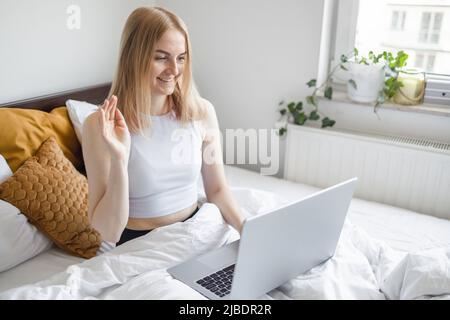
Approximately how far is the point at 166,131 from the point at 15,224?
53 centimetres

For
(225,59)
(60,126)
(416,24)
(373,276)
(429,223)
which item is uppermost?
(416,24)

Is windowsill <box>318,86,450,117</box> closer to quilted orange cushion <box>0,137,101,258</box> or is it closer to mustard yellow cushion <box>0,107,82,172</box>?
mustard yellow cushion <box>0,107,82,172</box>

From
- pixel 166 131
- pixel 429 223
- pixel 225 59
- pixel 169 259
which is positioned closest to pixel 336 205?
pixel 169 259

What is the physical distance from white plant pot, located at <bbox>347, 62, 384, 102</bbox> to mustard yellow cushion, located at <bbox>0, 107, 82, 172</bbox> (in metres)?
1.24

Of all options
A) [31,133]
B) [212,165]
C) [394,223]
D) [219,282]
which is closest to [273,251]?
[219,282]

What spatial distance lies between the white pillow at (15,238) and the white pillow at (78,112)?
43 centimetres

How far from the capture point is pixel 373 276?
47.8 inches

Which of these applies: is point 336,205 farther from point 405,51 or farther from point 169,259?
point 405,51

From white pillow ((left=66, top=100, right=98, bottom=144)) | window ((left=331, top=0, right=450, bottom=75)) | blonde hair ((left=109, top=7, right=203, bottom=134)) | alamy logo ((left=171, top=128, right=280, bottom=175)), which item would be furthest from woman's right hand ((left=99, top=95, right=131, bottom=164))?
window ((left=331, top=0, right=450, bottom=75))

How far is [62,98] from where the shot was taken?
2027 millimetres

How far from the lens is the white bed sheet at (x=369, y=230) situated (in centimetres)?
144

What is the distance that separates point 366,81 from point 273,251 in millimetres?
1378

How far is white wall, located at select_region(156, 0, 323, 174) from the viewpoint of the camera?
88.8 inches

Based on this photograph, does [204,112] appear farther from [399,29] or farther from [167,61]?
[399,29]
